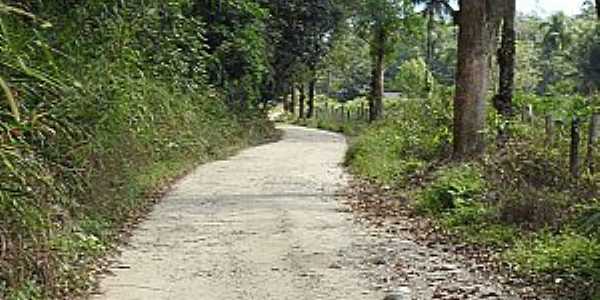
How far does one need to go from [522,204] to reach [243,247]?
3.22m

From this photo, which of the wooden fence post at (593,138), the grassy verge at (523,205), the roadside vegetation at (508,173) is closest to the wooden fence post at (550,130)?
the roadside vegetation at (508,173)

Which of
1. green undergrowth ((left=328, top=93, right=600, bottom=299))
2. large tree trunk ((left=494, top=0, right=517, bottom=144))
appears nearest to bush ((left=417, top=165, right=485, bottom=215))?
green undergrowth ((left=328, top=93, right=600, bottom=299))

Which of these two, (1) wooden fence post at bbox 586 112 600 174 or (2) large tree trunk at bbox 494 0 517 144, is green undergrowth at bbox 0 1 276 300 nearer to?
(1) wooden fence post at bbox 586 112 600 174

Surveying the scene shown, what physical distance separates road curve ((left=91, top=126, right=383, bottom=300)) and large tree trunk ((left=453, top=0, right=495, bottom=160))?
2.47 metres

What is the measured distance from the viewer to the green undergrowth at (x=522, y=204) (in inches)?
336

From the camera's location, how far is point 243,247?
10.1 metres

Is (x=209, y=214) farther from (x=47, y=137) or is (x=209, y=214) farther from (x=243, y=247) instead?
(x=47, y=137)

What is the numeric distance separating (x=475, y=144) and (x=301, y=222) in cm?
508

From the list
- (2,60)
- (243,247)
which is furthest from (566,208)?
(2,60)

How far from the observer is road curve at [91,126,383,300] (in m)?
8.15

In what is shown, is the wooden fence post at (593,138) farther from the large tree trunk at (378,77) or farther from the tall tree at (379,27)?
the large tree trunk at (378,77)

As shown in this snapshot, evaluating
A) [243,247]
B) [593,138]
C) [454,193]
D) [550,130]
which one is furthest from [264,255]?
[550,130]

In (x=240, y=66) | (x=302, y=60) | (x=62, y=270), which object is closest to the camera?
(x=62, y=270)

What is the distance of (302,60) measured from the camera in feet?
116
